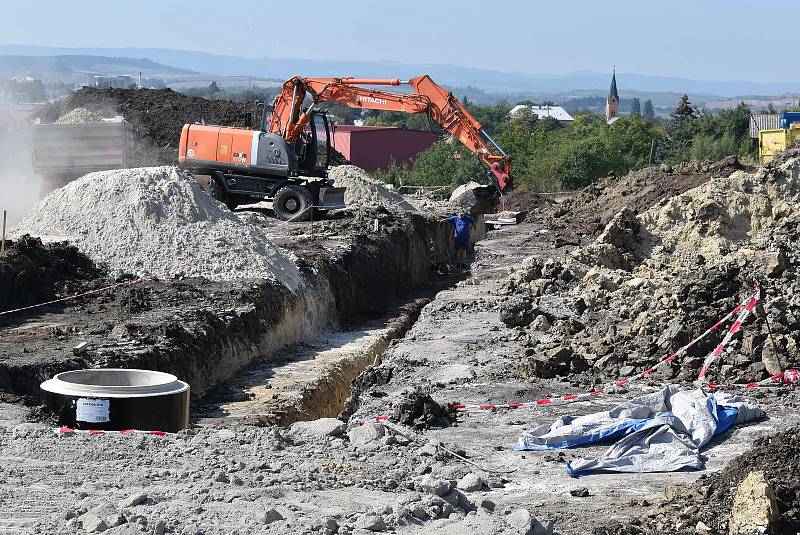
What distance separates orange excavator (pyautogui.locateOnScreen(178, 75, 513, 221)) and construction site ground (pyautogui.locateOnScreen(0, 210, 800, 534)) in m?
12.6

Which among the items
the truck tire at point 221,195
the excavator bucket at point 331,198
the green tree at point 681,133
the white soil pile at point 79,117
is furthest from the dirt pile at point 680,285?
the green tree at point 681,133

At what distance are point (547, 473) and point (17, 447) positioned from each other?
452 cm

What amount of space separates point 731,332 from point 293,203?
50.3 ft

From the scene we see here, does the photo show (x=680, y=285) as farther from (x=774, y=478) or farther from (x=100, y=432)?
(x=100, y=432)

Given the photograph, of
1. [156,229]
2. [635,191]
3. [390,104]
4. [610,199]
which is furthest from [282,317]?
[610,199]

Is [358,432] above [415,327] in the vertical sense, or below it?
above

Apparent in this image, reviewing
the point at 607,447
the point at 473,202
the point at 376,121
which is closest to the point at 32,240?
the point at 607,447

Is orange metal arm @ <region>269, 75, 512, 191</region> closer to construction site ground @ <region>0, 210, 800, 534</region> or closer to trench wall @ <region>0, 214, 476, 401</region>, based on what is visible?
trench wall @ <region>0, 214, 476, 401</region>

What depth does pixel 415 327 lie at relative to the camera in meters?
21.2

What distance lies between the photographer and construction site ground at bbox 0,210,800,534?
24.4 ft

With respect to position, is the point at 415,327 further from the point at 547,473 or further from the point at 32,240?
the point at 547,473

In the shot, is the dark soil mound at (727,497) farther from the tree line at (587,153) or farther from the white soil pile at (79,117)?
the tree line at (587,153)

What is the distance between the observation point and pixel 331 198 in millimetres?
29047

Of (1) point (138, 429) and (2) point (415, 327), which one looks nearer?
(1) point (138, 429)
